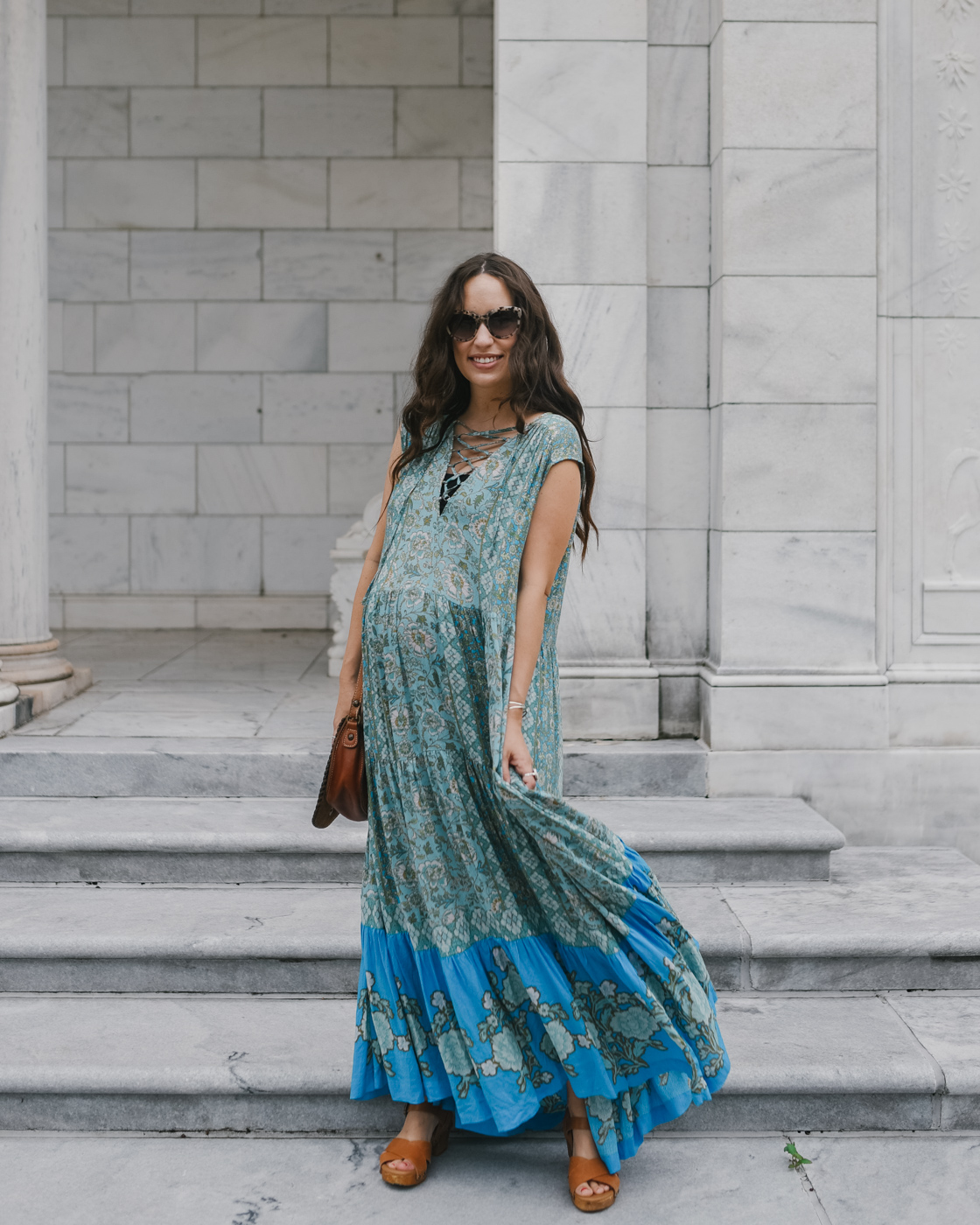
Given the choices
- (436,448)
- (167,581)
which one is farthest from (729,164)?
(167,581)

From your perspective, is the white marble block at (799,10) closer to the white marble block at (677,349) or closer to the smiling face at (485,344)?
the white marble block at (677,349)

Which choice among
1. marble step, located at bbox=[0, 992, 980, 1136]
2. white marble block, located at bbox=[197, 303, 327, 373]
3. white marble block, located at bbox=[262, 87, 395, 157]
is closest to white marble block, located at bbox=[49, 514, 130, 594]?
white marble block, located at bbox=[197, 303, 327, 373]

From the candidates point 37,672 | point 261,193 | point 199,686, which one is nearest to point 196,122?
point 261,193

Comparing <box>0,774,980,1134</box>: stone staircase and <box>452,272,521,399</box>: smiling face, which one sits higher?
<box>452,272,521,399</box>: smiling face

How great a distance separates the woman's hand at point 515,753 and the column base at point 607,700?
244cm

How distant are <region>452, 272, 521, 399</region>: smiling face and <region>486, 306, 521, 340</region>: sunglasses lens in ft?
0.04

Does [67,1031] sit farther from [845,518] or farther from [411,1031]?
[845,518]

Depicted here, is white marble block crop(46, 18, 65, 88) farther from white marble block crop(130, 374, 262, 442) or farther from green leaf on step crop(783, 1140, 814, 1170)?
green leaf on step crop(783, 1140, 814, 1170)

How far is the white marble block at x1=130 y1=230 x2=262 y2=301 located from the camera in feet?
31.7

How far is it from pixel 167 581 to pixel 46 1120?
6.77 m

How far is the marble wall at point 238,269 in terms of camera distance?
9.50m

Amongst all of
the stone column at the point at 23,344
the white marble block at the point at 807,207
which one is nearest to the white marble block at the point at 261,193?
the stone column at the point at 23,344

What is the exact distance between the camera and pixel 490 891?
2924mm

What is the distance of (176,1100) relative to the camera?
3.35m
